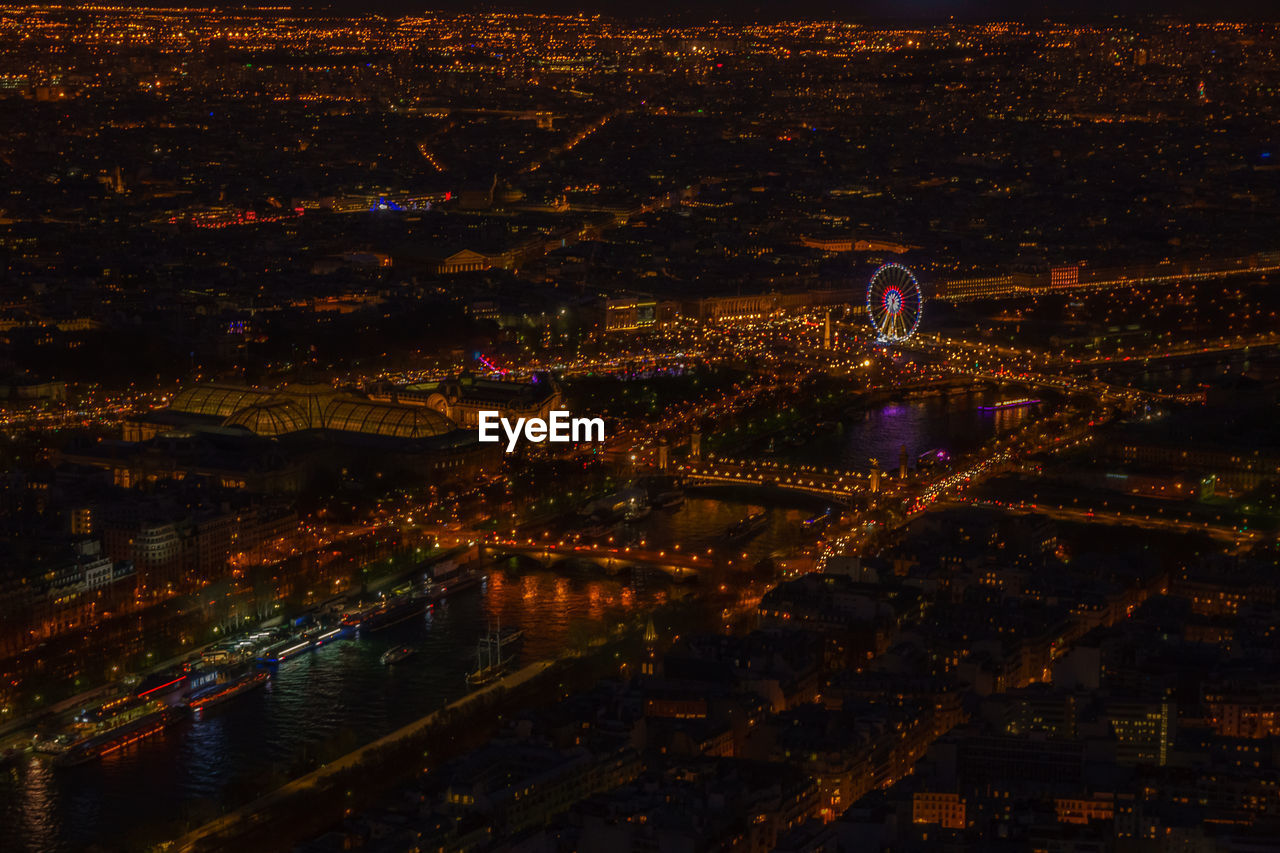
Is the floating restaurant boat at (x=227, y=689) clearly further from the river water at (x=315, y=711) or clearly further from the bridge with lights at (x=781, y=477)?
the bridge with lights at (x=781, y=477)

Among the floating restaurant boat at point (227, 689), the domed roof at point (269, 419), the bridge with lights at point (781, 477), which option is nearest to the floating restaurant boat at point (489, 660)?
the floating restaurant boat at point (227, 689)

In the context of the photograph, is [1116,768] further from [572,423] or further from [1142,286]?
[1142,286]

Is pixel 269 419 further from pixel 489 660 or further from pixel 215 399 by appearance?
pixel 489 660

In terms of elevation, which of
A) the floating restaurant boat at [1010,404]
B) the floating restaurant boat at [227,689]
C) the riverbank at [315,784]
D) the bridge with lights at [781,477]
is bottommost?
the riverbank at [315,784]

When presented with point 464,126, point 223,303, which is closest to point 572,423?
point 223,303

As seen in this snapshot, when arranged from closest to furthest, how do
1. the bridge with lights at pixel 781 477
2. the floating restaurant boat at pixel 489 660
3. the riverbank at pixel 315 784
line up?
the riverbank at pixel 315 784, the floating restaurant boat at pixel 489 660, the bridge with lights at pixel 781 477

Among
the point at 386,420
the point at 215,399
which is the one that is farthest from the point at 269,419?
the point at 215,399
